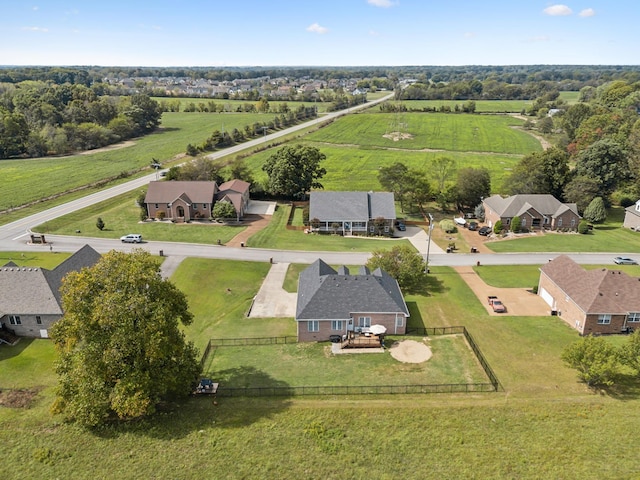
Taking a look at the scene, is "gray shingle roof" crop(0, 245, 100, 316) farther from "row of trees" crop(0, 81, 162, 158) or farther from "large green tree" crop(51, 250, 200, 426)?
"row of trees" crop(0, 81, 162, 158)


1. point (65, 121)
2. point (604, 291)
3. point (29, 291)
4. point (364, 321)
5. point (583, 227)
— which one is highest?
point (65, 121)

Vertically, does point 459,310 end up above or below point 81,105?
below

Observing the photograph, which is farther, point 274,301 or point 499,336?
point 274,301

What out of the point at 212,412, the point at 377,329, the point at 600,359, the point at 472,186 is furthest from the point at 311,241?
the point at 600,359

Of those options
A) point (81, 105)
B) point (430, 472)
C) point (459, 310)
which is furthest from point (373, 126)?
point (430, 472)

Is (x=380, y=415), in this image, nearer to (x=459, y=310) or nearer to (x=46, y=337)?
(x=459, y=310)

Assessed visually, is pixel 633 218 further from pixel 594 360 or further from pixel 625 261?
pixel 594 360

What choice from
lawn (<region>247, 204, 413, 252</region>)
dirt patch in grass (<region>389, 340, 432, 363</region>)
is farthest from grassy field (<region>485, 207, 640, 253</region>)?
dirt patch in grass (<region>389, 340, 432, 363</region>)
